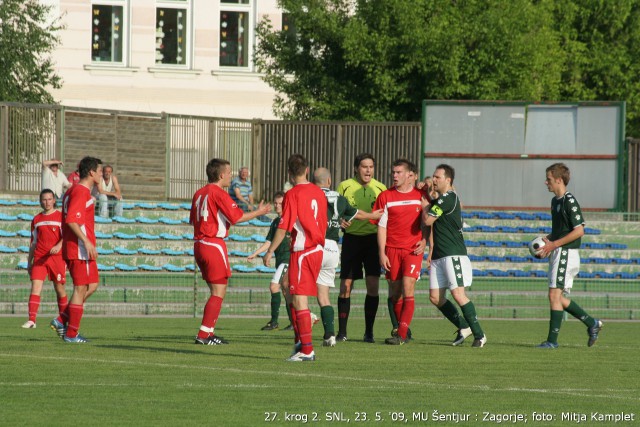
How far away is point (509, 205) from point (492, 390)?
21569mm

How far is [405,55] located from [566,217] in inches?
844

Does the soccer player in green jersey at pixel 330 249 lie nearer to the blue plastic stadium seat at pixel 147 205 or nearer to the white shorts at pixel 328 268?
the white shorts at pixel 328 268

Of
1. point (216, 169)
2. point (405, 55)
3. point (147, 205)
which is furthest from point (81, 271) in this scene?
point (405, 55)

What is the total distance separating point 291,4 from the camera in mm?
36031

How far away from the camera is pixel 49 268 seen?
58.3ft

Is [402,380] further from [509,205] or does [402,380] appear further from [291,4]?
[291,4]

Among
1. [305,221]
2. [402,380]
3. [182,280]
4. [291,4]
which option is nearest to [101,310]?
[182,280]

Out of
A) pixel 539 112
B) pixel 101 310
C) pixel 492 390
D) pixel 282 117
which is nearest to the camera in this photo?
pixel 492 390

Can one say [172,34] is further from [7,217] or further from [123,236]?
[123,236]

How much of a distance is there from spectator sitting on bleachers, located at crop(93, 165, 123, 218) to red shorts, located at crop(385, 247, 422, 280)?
46.9 feet

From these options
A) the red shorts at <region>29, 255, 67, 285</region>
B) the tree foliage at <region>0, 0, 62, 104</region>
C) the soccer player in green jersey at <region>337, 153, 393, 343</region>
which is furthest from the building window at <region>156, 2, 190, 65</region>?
the soccer player in green jersey at <region>337, 153, 393, 343</region>

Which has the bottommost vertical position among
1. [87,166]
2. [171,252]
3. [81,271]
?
[171,252]

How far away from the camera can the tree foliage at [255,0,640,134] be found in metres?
34.7

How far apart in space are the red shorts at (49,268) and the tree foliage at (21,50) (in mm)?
17434
